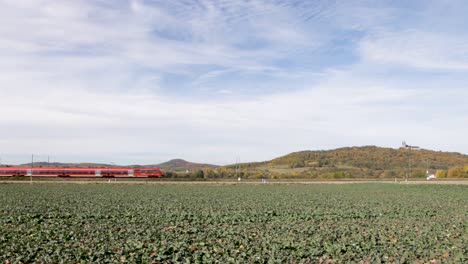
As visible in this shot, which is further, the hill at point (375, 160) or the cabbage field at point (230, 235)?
the hill at point (375, 160)

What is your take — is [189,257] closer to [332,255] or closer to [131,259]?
[131,259]

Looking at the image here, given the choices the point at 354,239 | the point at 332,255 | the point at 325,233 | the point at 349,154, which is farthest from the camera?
the point at 349,154

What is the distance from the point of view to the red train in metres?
86.8

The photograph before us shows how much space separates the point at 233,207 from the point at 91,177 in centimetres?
6316

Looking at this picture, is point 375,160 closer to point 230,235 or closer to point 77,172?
point 77,172

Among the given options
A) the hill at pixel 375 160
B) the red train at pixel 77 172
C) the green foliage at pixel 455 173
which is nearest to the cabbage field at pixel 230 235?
the red train at pixel 77 172

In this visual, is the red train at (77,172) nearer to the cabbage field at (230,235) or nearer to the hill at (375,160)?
the cabbage field at (230,235)

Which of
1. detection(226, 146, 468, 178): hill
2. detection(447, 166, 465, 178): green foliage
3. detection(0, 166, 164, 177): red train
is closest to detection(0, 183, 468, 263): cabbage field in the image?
detection(0, 166, 164, 177): red train

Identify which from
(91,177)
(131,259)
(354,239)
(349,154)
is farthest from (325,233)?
(349,154)

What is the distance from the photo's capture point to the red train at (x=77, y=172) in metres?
86.8

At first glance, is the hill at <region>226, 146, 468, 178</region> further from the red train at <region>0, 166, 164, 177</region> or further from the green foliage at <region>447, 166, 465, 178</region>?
the red train at <region>0, 166, 164, 177</region>

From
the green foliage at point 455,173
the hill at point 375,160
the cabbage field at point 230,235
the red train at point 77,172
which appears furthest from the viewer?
the hill at point 375,160

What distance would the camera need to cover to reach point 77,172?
88375 millimetres

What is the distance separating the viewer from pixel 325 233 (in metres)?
20.0
